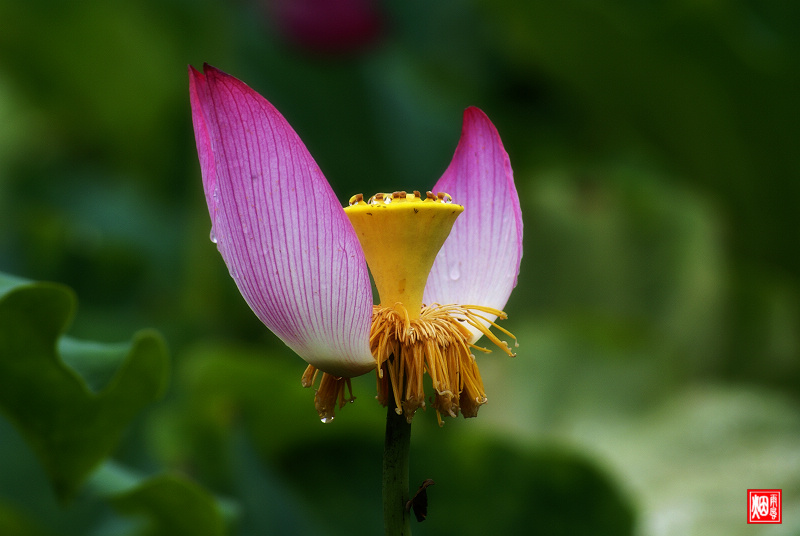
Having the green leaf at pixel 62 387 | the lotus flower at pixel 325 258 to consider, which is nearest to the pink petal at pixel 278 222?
the lotus flower at pixel 325 258

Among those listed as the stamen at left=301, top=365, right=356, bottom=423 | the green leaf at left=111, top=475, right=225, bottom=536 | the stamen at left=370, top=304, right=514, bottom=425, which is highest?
the stamen at left=370, top=304, right=514, bottom=425

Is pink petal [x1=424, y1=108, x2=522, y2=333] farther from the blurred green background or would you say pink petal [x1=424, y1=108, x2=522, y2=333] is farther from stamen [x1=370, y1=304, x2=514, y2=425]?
the blurred green background

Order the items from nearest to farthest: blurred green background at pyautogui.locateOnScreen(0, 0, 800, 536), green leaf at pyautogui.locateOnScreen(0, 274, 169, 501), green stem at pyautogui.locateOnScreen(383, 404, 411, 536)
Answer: green stem at pyautogui.locateOnScreen(383, 404, 411, 536) < green leaf at pyautogui.locateOnScreen(0, 274, 169, 501) < blurred green background at pyautogui.locateOnScreen(0, 0, 800, 536)

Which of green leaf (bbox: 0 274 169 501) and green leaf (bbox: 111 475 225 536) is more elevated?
green leaf (bbox: 0 274 169 501)

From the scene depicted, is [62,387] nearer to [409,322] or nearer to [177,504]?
[177,504]

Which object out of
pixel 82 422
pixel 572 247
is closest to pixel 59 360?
pixel 82 422

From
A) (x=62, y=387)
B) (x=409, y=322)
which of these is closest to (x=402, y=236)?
(x=409, y=322)

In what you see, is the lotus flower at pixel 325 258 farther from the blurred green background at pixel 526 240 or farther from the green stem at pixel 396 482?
the blurred green background at pixel 526 240

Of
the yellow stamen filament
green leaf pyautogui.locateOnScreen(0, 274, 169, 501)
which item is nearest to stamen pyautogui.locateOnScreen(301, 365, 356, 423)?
the yellow stamen filament
